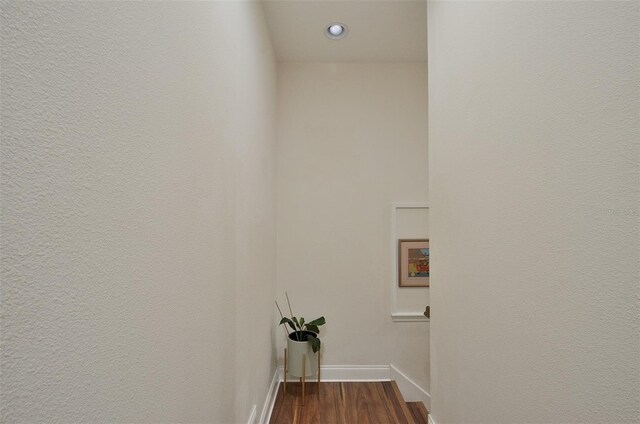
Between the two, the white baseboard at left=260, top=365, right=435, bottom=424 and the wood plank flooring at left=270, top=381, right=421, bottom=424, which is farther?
the white baseboard at left=260, top=365, right=435, bottom=424

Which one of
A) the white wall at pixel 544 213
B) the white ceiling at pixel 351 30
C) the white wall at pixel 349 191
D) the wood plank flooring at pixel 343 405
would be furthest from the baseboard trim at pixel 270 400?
the white ceiling at pixel 351 30

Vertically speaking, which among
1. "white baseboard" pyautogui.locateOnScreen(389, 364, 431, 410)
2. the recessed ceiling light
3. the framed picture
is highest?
the recessed ceiling light

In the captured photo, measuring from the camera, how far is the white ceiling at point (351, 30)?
2.01m

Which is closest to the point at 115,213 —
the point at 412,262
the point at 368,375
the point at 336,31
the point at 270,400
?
the point at 270,400

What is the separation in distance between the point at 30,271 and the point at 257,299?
4.93 feet

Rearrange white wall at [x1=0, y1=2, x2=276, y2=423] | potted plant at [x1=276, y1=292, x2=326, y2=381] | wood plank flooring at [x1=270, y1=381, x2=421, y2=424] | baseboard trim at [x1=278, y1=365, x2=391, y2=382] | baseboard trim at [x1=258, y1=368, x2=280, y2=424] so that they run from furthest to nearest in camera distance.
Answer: baseboard trim at [x1=278, y1=365, x2=391, y2=382]
potted plant at [x1=276, y1=292, x2=326, y2=381]
wood plank flooring at [x1=270, y1=381, x2=421, y2=424]
baseboard trim at [x1=258, y1=368, x2=280, y2=424]
white wall at [x1=0, y1=2, x2=276, y2=423]

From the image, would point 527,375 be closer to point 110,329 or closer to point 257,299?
point 110,329

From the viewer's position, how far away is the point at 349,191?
106 inches

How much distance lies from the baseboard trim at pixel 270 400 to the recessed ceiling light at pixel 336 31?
230 centimetres

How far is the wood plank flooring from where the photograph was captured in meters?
2.09

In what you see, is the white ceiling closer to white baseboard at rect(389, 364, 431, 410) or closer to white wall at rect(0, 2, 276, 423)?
white wall at rect(0, 2, 276, 423)

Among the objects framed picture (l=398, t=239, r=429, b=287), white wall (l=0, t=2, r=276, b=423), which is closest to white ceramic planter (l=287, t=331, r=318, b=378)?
framed picture (l=398, t=239, r=429, b=287)

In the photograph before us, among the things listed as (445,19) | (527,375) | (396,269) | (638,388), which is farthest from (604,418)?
(396,269)

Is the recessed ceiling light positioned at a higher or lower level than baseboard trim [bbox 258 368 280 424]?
higher
